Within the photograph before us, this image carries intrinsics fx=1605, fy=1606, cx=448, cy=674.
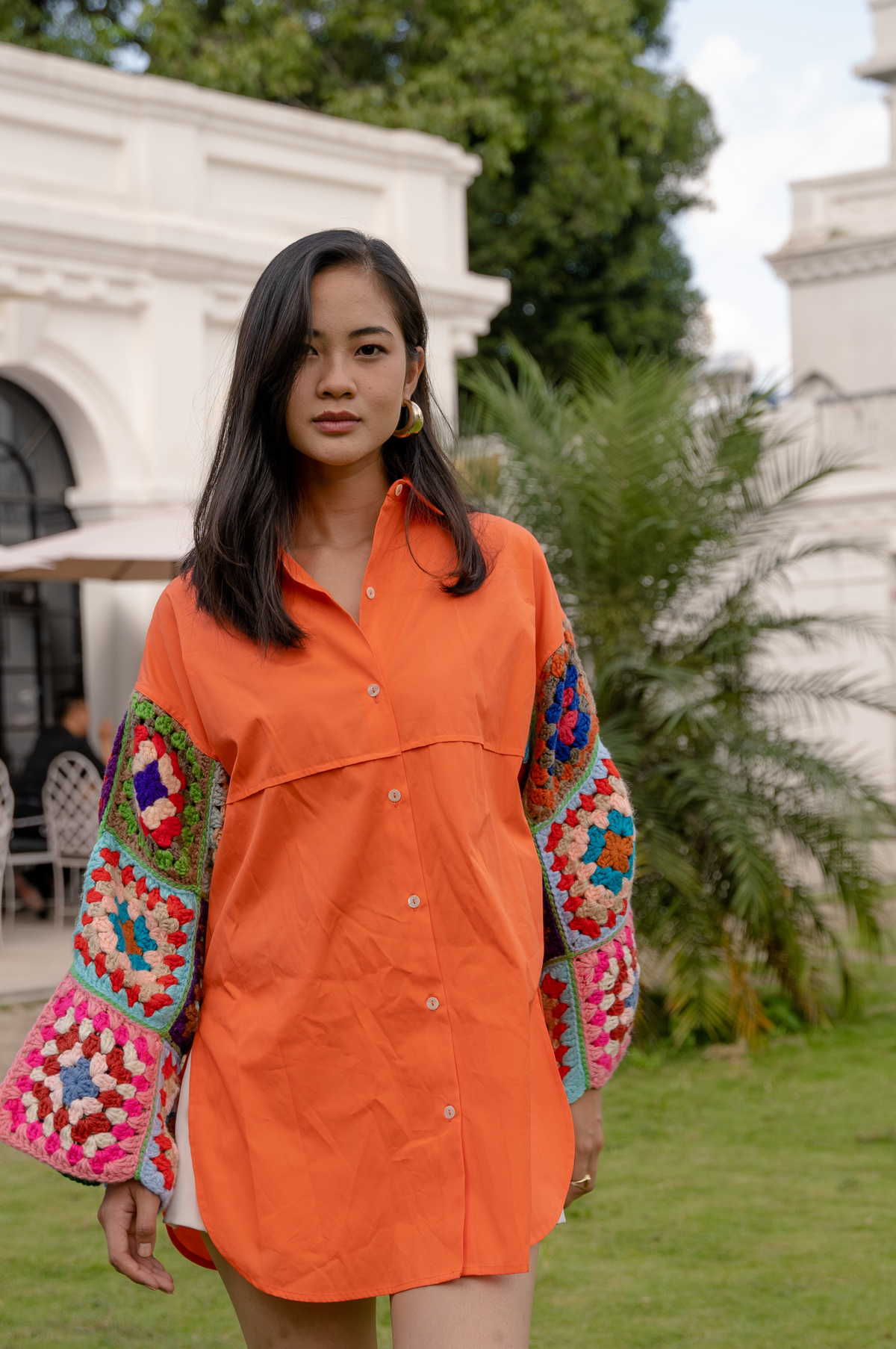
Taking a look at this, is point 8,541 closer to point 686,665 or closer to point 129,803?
point 686,665

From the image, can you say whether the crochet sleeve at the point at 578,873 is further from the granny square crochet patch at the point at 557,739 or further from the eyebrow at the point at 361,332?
the eyebrow at the point at 361,332

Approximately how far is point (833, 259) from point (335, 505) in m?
22.2

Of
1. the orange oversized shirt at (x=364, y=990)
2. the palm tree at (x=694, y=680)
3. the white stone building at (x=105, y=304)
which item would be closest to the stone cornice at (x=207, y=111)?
the white stone building at (x=105, y=304)

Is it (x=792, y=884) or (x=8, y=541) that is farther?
(x=8, y=541)

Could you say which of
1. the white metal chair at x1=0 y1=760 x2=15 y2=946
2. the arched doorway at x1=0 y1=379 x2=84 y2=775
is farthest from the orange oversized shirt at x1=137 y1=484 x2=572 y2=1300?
the arched doorway at x1=0 y1=379 x2=84 y2=775

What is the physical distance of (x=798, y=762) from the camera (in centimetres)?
707

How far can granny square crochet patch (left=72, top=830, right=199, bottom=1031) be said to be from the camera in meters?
1.97

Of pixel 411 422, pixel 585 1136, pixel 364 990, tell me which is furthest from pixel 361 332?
pixel 585 1136

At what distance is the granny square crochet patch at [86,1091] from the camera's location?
1932mm

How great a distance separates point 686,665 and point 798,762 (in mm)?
678

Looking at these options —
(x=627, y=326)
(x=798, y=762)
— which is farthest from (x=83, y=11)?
(x=798, y=762)

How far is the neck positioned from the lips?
73mm

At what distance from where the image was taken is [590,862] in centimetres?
210

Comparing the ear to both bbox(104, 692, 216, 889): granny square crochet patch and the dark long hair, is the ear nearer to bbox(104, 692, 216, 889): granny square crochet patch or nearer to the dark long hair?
the dark long hair
